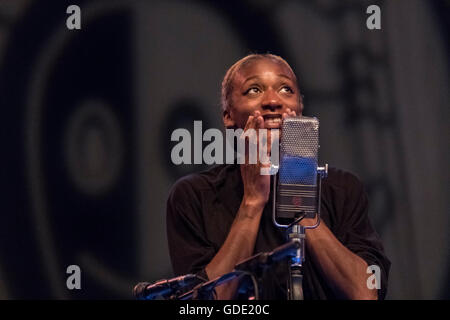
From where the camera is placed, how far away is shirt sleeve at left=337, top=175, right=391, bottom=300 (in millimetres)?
2504

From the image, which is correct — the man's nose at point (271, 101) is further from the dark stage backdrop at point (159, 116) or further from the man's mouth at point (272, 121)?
the dark stage backdrop at point (159, 116)

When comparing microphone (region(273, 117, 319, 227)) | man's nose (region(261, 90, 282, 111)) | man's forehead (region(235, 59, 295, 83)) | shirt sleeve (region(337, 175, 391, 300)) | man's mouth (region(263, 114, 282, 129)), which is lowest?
shirt sleeve (region(337, 175, 391, 300))

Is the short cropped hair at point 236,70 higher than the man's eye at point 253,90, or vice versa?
the short cropped hair at point 236,70

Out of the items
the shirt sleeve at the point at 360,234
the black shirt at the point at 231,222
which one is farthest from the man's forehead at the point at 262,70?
the shirt sleeve at the point at 360,234

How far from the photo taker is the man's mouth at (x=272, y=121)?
8.52ft

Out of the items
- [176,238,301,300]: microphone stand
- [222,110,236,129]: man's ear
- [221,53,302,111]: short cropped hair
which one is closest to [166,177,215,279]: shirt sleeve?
[222,110,236,129]: man's ear

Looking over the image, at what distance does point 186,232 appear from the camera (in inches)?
106

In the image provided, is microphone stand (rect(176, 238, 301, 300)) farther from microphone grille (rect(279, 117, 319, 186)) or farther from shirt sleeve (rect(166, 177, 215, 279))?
shirt sleeve (rect(166, 177, 215, 279))

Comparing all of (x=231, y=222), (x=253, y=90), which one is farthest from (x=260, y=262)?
(x=253, y=90)

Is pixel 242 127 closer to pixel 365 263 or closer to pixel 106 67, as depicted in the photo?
pixel 365 263

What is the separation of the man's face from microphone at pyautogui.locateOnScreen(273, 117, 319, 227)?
52cm

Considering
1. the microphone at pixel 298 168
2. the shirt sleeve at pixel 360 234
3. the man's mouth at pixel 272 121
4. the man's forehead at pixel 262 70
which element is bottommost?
the shirt sleeve at pixel 360 234
